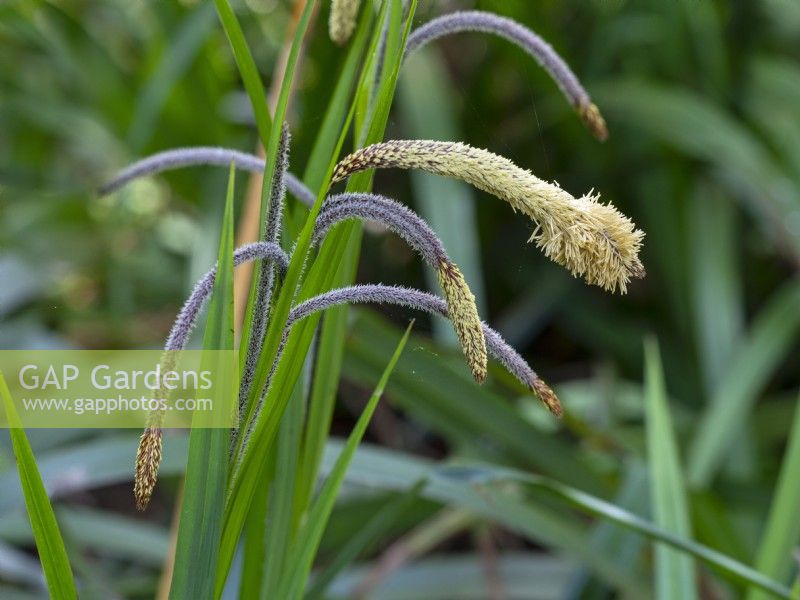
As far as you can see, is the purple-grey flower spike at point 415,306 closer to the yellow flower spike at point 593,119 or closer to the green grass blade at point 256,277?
the green grass blade at point 256,277

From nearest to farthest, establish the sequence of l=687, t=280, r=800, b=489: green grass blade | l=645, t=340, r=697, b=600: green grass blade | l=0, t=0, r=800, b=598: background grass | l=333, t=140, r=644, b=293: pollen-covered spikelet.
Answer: l=333, t=140, r=644, b=293: pollen-covered spikelet → l=645, t=340, r=697, b=600: green grass blade → l=0, t=0, r=800, b=598: background grass → l=687, t=280, r=800, b=489: green grass blade

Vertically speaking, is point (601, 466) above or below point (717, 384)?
below

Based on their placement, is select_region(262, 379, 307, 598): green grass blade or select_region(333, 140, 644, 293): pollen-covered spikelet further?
select_region(262, 379, 307, 598): green grass blade

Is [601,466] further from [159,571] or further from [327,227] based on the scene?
[327,227]

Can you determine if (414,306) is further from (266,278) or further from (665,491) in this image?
(665,491)

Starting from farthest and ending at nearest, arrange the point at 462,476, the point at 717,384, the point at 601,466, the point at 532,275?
the point at 532,275
the point at 717,384
the point at 601,466
the point at 462,476

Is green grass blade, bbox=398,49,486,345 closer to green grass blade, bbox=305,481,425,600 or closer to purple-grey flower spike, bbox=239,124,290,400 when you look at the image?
green grass blade, bbox=305,481,425,600

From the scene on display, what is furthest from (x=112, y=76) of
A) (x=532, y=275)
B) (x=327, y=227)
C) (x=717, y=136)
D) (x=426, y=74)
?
(x=327, y=227)

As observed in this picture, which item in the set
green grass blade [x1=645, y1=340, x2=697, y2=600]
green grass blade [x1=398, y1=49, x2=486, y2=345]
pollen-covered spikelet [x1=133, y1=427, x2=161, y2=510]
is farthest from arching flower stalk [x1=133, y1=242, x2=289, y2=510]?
green grass blade [x1=398, y1=49, x2=486, y2=345]
